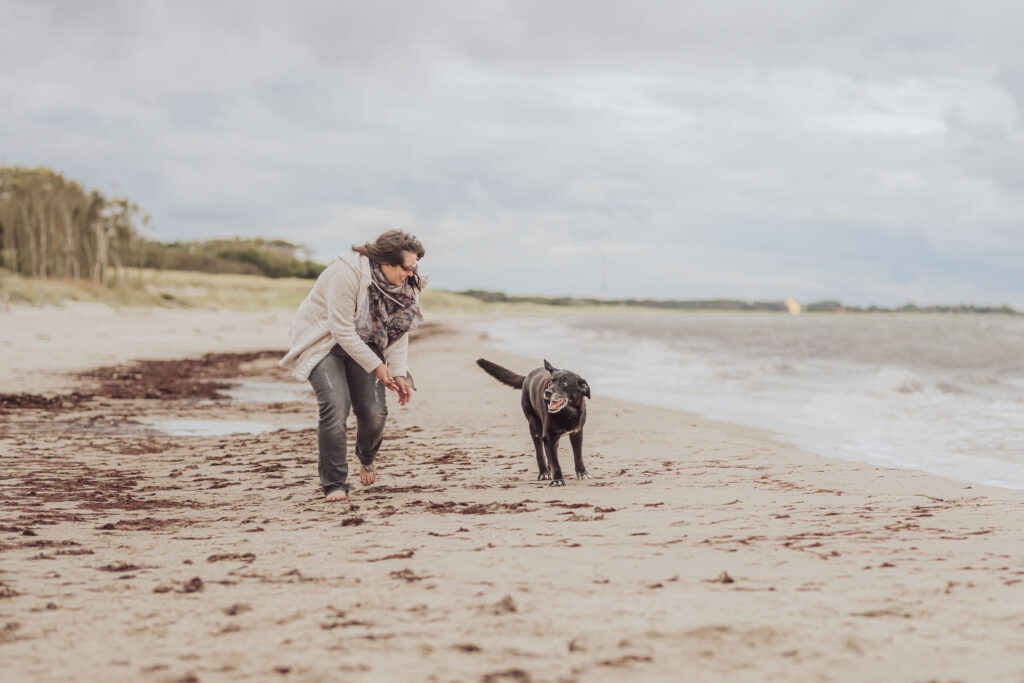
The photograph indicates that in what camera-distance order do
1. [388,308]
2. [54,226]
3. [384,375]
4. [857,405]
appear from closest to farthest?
[384,375], [388,308], [857,405], [54,226]

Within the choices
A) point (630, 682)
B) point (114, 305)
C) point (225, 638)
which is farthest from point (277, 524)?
point (114, 305)

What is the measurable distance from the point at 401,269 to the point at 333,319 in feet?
1.91

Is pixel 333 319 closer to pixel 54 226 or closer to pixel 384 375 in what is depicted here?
pixel 384 375

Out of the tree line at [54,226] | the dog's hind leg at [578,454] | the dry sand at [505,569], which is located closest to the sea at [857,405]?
the dry sand at [505,569]

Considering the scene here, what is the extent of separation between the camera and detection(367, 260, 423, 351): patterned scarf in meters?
5.88

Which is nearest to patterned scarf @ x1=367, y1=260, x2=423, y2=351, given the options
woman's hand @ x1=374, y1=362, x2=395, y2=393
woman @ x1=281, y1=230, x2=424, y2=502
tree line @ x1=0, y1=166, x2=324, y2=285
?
woman @ x1=281, y1=230, x2=424, y2=502

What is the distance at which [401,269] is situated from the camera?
5812 mm

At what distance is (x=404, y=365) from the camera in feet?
20.2

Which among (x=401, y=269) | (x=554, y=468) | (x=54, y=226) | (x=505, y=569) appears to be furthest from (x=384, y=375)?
(x=54, y=226)

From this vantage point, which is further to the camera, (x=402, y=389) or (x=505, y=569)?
(x=402, y=389)

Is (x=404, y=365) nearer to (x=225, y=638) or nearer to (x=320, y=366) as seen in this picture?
(x=320, y=366)

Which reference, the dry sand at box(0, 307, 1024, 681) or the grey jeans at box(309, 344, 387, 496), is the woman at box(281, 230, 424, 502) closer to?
the grey jeans at box(309, 344, 387, 496)

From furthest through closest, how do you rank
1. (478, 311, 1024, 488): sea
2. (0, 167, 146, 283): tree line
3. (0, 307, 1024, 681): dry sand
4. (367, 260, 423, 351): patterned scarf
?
(0, 167, 146, 283): tree line, (478, 311, 1024, 488): sea, (367, 260, 423, 351): patterned scarf, (0, 307, 1024, 681): dry sand

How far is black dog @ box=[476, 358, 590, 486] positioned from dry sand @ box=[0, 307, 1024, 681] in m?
0.31
